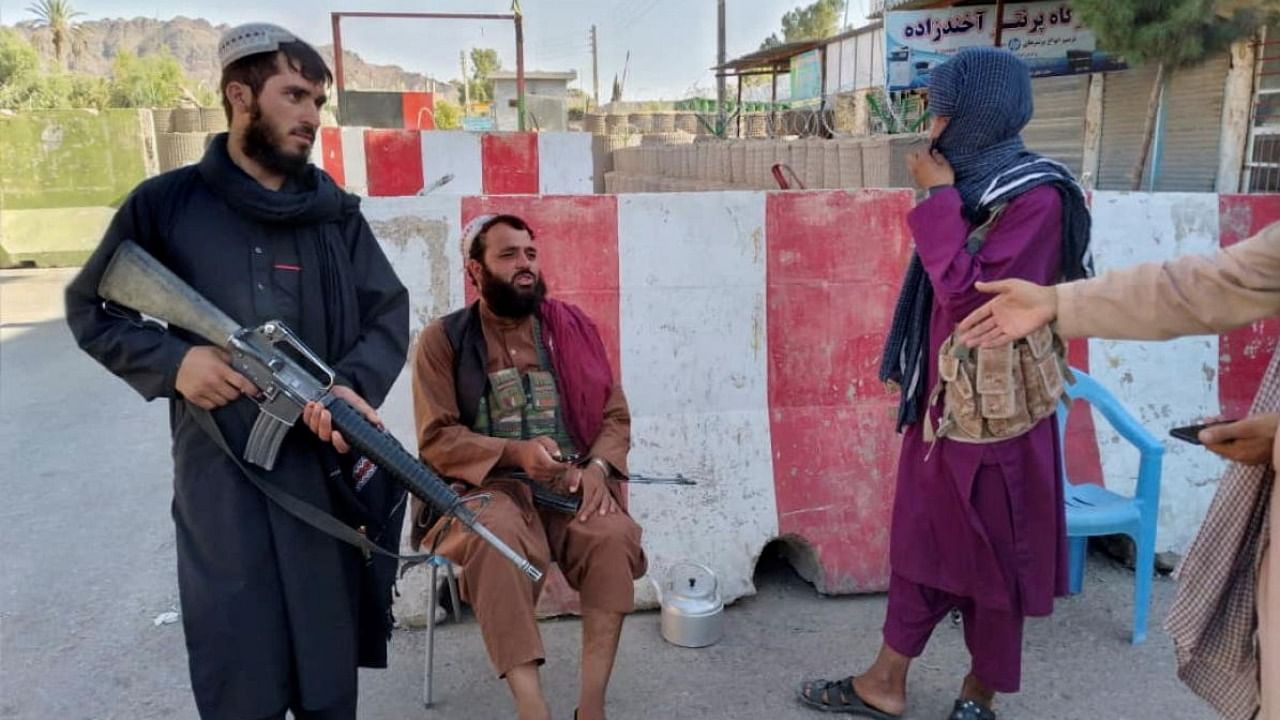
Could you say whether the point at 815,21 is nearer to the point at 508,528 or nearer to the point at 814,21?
the point at 814,21

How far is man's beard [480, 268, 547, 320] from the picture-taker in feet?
10.4

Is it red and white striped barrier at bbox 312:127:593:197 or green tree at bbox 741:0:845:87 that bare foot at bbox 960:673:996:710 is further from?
green tree at bbox 741:0:845:87

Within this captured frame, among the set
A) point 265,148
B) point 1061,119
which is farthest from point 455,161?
point 1061,119

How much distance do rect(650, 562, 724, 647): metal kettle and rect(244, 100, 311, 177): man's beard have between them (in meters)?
2.13

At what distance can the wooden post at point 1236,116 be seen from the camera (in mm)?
13867

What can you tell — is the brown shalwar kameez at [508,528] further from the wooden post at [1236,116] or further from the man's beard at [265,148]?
the wooden post at [1236,116]

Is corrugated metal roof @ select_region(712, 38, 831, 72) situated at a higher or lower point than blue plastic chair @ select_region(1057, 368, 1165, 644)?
higher

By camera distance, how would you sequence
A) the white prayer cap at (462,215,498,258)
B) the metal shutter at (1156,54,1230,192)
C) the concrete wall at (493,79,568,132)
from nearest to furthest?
the white prayer cap at (462,215,498,258) < the metal shutter at (1156,54,1230,192) < the concrete wall at (493,79,568,132)

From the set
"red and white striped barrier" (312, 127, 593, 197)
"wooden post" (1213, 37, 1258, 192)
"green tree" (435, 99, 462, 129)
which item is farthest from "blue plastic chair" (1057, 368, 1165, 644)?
"green tree" (435, 99, 462, 129)

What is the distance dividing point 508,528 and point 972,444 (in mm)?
1435

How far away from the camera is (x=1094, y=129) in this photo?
17.6m

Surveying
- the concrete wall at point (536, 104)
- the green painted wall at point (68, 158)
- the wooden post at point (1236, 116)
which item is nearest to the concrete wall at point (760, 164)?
the concrete wall at point (536, 104)

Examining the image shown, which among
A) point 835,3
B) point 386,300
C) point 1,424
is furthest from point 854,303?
point 835,3

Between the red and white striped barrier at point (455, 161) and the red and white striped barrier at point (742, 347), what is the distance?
714cm
